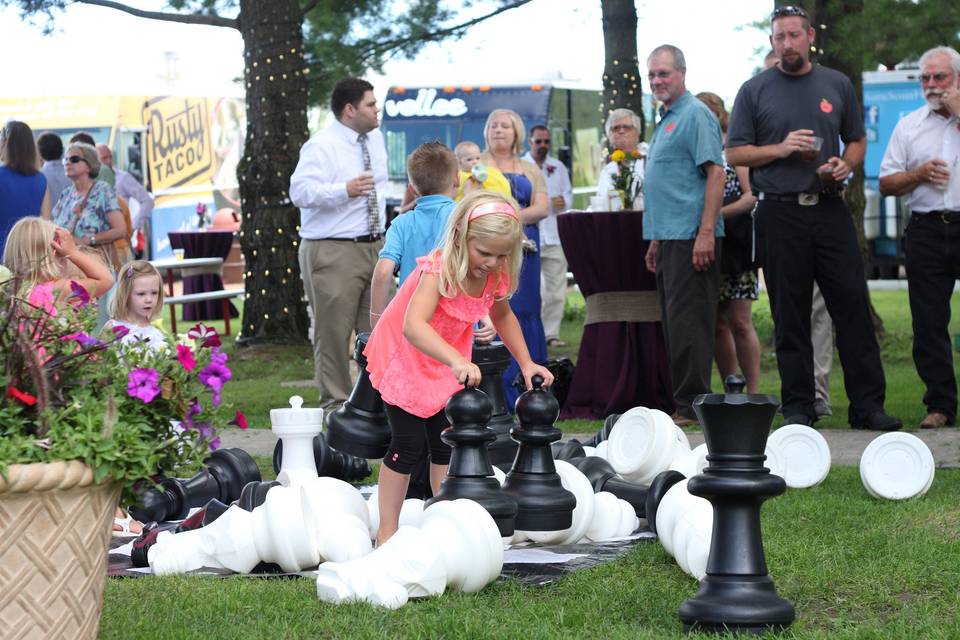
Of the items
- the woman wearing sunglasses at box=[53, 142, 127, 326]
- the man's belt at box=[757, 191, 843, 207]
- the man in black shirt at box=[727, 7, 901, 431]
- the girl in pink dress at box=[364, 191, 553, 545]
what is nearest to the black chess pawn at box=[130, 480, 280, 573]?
the girl in pink dress at box=[364, 191, 553, 545]

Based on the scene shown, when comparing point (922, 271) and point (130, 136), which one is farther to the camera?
point (130, 136)

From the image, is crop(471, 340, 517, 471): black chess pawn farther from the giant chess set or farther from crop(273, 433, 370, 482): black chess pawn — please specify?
crop(273, 433, 370, 482): black chess pawn

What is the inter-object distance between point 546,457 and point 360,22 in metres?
11.3

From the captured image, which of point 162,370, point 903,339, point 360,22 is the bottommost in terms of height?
point 903,339

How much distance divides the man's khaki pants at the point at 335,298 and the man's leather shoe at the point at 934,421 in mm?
3299

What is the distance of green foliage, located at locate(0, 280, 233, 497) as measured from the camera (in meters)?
2.85

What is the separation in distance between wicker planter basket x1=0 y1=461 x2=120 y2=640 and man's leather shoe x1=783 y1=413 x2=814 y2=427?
186 inches

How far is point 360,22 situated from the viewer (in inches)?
596

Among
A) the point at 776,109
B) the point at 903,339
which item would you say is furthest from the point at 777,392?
the point at 903,339

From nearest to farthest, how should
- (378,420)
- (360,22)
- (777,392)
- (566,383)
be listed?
(378,420) < (566,383) < (777,392) < (360,22)

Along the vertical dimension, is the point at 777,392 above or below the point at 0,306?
below

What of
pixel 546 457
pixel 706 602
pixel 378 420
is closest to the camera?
pixel 706 602

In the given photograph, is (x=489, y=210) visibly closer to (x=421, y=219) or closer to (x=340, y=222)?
(x=421, y=219)

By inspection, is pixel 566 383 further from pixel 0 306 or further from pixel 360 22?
pixel 360 22
